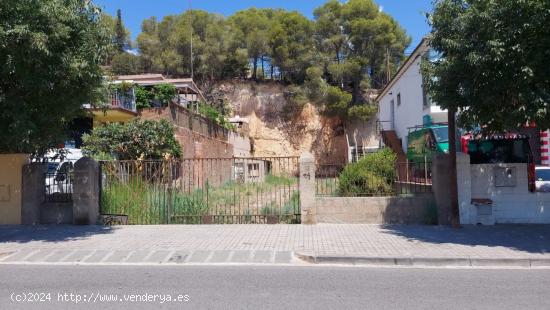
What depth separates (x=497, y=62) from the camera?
32.2ft

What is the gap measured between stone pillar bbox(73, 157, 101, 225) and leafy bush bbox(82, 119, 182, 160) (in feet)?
23.3

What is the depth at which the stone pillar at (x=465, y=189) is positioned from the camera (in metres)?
12.7

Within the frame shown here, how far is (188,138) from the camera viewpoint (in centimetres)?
2586

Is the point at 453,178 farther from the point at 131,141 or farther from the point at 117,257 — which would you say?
the point at 131,141

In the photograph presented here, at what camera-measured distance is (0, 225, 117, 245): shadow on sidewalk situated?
11.6 meters

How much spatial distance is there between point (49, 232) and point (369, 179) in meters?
8.31

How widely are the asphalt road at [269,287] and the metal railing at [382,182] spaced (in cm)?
520

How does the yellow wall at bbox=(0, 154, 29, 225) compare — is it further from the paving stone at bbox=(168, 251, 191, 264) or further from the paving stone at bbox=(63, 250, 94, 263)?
the paving stone at bbox=(168, 251, 191, 264)

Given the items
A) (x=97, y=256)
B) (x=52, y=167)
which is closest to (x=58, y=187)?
(x=52, y=167)

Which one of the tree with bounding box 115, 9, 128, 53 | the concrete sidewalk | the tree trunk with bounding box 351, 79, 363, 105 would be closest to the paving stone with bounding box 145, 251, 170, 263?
the concrete sidewalk

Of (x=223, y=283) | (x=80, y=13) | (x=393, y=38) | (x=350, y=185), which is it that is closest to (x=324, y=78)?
(x=393, y=38)

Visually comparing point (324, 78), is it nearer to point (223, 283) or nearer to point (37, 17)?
point (37, 17)

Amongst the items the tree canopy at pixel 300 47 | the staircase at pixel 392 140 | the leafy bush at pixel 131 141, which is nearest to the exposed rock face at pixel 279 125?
the tree canopy at pixel 300 47

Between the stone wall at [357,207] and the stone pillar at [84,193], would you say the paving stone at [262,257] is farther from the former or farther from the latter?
A: the stone pillar at [84,193]
